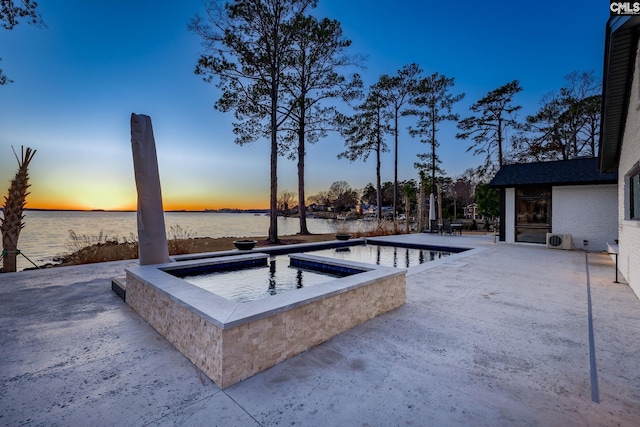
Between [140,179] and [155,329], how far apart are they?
2591mm

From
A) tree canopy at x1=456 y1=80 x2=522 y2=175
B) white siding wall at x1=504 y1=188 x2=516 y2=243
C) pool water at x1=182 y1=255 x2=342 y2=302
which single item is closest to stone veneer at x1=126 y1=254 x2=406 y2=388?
pool water at x1=182 y1=255 x2=342 y2=302

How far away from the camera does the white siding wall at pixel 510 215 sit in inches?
463

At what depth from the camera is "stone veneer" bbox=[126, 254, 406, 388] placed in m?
2.26

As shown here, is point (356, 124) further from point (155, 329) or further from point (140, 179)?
point (155, 329)

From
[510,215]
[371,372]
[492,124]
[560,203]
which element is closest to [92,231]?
[371,372]

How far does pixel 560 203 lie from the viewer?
10.8m

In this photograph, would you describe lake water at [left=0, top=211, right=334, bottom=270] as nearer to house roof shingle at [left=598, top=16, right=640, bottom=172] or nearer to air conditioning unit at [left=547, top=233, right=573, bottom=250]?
air conditioning unit at [left=547, top=233, right=573, bottom=250]

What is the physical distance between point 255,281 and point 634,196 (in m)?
7.61

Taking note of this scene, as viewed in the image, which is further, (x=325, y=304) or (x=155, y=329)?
(x=155, y=329)

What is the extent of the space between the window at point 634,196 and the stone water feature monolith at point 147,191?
335 inches

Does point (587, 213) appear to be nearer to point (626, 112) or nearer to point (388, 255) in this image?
point (626, 112)

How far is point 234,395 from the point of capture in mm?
2109

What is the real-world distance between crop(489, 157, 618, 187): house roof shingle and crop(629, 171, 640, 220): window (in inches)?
201

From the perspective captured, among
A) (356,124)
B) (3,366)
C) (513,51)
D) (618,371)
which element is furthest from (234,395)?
(513,51)
